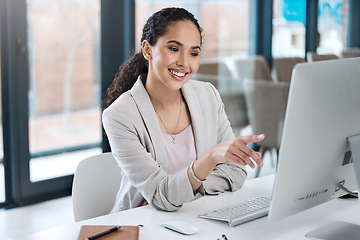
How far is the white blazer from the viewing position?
1547 mm

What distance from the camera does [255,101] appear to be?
3922 millimetres

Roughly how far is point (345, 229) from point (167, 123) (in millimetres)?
751

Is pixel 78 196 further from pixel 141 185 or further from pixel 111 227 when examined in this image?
pixel 111 227

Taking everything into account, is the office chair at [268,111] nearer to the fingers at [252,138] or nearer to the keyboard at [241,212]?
the keyboard at [241,212]

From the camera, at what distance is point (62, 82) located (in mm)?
3572

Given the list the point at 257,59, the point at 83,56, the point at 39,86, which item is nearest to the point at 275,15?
the point at 257,59

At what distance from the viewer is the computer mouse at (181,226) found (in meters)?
1.34

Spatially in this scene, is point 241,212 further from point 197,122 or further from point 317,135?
point 197,122

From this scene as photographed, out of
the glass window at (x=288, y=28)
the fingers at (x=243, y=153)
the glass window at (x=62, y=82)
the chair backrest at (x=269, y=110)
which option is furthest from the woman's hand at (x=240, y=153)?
the glass window at (x=288, y=28)

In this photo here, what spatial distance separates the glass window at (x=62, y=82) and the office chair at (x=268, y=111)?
1.18m

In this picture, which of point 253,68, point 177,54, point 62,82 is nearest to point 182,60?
point 177,54

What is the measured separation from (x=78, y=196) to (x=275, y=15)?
3.42 meters

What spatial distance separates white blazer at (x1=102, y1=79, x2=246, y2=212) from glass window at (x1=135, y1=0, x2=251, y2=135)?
1.87 meters

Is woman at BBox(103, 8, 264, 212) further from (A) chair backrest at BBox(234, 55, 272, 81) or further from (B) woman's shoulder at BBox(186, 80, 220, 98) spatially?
(A) chair backrest at BBox(234, 55, 272, 81)
